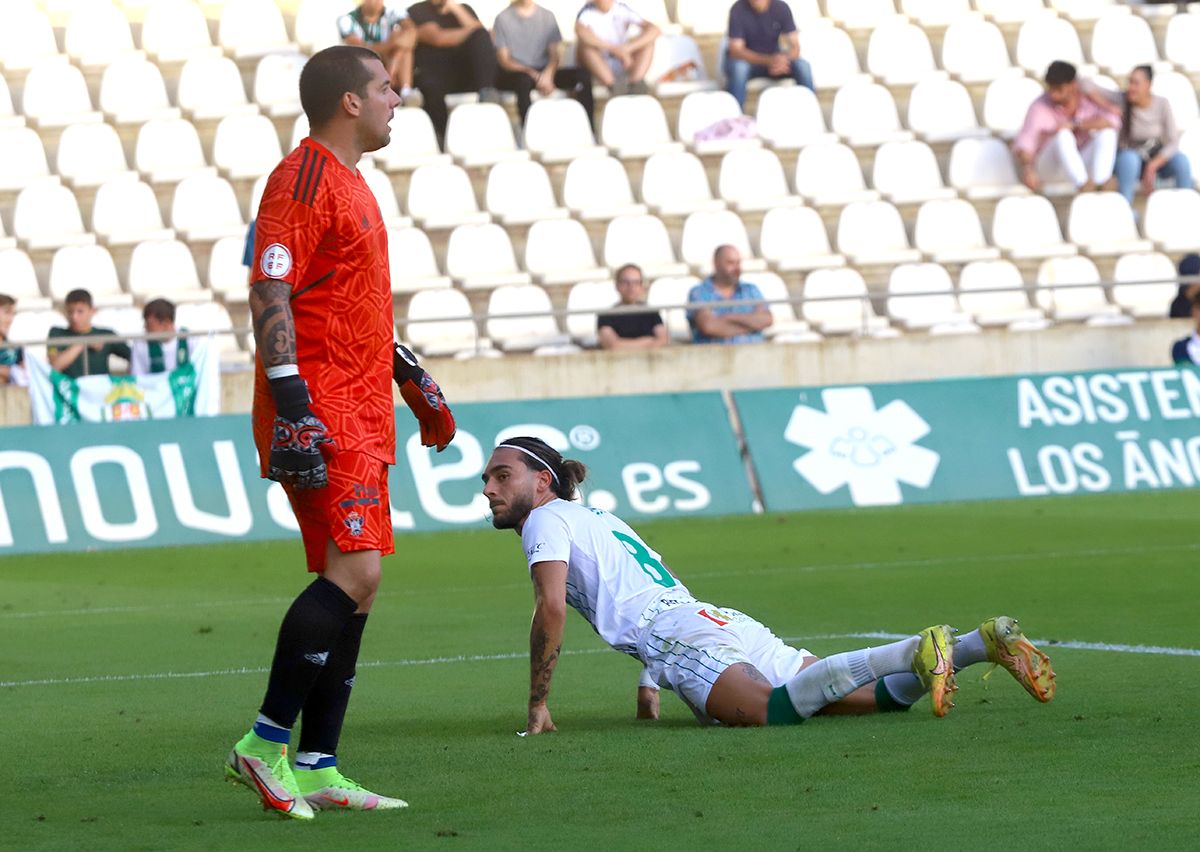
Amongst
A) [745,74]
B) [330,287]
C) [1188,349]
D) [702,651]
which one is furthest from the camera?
[745,74]

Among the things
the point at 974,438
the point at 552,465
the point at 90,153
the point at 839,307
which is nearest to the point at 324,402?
the point at 552,465

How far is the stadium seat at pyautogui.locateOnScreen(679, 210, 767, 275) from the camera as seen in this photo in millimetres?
22469

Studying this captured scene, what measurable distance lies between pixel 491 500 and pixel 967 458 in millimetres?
12046

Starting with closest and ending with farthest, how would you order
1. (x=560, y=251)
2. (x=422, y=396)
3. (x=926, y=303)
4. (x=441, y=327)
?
(x=422, y=396)
(x=441, y=327)
(x=926, y=303)
(x=560, y=251)

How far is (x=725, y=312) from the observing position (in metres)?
20.3

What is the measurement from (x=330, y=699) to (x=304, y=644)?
0.27 metres

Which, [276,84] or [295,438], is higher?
[276,84]

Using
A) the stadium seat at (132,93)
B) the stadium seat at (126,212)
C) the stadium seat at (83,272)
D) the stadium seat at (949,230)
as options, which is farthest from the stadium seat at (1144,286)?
the stadium seat at (132,93)

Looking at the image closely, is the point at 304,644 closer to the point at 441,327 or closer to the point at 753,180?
the point at 441,327

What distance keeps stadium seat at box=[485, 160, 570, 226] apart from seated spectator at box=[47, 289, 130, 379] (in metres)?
5.46

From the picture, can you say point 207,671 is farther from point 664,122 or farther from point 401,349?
point 664,122

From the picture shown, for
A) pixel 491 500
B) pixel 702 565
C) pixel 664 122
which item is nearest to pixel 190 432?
pixel 702 565

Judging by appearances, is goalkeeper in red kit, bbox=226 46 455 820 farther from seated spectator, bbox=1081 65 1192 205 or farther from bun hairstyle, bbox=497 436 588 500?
seated spectator, bbox=1081 65 1192 205

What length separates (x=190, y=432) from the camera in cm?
1722
